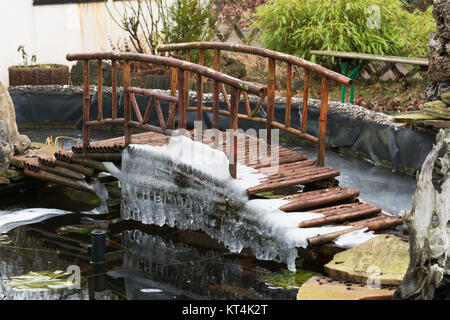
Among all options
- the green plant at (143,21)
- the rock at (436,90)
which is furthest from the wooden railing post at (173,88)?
the green plant at (143,21)

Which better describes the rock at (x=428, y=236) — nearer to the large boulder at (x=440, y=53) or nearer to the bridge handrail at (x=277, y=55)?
the bridge handrail at (x=277, y=55)

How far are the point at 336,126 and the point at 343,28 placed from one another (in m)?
2.50

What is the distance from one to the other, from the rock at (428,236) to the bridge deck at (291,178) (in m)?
0.97

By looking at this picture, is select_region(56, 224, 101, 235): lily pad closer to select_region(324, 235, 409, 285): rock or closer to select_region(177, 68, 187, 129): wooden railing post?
select_region(177, 68, 187, 129): wooden railing post

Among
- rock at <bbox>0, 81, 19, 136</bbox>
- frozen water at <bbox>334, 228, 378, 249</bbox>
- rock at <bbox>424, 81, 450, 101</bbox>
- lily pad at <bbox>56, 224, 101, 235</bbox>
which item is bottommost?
lily pad at <bbox>56, 224, 101, 235</bbox>

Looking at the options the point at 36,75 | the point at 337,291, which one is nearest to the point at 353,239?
the point at 337,291

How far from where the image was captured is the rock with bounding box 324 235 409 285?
14.8 feet

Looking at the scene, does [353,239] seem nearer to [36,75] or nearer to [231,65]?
[231,65]

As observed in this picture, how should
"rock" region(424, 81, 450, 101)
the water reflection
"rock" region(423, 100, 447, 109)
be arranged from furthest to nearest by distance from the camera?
"rock" region(424, 81, 450, 101) < "rock" region(423, 100, 447, 109) < the water reflection

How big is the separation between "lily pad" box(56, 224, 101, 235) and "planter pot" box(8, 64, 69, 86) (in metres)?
6.18

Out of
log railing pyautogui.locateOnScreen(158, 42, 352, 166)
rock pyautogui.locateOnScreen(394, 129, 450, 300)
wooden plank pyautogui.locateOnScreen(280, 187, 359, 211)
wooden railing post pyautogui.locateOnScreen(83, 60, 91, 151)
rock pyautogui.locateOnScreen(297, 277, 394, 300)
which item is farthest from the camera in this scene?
wooden railing post pyautogui.locateOnScreen(83, 60, 91, 151)

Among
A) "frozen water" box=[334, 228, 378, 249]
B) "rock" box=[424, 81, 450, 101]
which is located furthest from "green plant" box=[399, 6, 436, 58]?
"frozen water" box=[334, 228, 378, 249]
